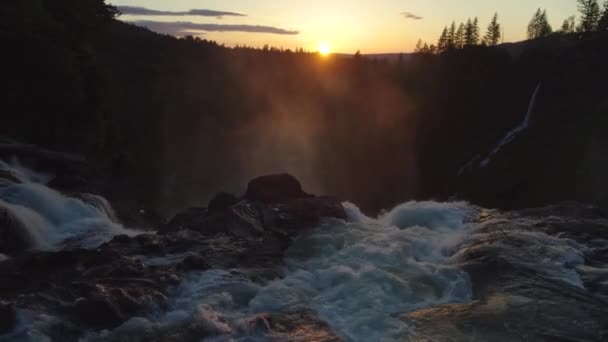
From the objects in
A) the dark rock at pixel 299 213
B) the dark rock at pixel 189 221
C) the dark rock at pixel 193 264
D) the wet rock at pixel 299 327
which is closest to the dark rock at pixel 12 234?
the dark rock at pixel 189 221

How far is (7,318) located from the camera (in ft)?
32.0

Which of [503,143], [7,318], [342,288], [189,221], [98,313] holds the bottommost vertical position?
[189,221]

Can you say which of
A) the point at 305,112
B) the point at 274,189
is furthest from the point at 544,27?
the point at 274,189

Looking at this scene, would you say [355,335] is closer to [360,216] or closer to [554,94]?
[360,216]

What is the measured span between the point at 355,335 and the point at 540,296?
511 centimetres

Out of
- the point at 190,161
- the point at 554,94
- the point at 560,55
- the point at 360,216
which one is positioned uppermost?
the point at 560,55

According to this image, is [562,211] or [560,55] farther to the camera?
[560,55]

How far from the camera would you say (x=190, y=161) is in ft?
253

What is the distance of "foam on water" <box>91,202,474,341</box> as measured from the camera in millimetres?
10984

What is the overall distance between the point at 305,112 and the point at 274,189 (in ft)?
260

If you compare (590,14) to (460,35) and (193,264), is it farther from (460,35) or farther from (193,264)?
(193,264)

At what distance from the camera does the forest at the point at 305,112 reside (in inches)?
1191

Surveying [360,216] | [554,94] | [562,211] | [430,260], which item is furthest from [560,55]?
[430,260]

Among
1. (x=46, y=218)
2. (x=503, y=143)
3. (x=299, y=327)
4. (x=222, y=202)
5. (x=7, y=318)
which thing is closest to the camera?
(x=7, y=318)
